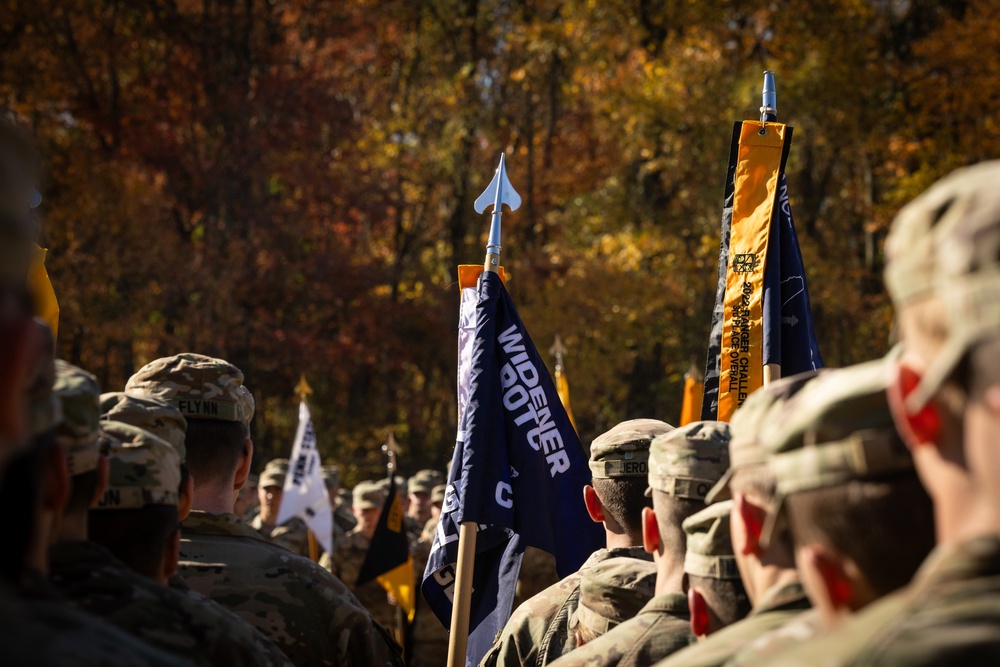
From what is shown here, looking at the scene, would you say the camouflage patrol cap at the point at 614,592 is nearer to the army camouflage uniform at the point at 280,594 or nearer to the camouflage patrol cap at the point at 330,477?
the army camouflage uniform at the point at 280,594

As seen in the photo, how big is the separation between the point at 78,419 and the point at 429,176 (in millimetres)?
24963

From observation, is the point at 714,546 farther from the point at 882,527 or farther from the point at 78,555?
the point at 78,555

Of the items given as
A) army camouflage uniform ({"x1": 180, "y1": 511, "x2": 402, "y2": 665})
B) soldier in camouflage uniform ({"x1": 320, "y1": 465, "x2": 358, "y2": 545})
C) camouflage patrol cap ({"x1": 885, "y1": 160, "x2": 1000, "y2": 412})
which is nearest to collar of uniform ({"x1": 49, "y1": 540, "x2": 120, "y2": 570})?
army camouflage uniform ({"x1": 180, "y1": 511, "x2": 402, "y2": 665})

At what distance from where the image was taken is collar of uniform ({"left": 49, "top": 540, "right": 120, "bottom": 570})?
2945mm

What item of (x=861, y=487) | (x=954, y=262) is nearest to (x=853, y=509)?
(x=861, y=487)

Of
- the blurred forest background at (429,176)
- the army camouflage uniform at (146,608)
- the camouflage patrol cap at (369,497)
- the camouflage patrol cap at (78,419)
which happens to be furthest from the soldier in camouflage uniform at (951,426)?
the blurred forest background at (429,176)

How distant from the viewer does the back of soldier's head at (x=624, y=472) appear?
4668 mm

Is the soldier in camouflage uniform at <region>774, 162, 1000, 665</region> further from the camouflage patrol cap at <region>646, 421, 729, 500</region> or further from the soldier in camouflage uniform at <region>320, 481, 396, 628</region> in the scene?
the soldier in camouflage uniform at <region>320, 481, 396, 628</region>

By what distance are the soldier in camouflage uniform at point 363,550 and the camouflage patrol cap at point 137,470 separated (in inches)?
421

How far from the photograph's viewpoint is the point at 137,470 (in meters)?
3.30

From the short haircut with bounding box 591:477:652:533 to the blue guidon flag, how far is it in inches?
39.0

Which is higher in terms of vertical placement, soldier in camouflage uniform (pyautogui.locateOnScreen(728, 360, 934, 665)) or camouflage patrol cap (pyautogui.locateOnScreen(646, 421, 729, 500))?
camouflage patrol cap (pyautogui.locateOnScreen(646, 421, 729, 500))

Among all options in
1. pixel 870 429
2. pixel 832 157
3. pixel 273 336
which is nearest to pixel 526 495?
pixel 870 429

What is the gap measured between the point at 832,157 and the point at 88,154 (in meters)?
14.5
